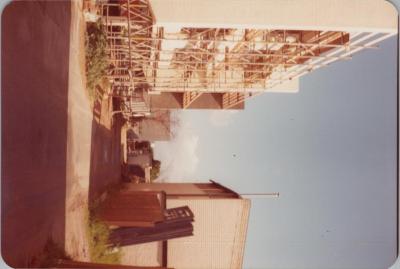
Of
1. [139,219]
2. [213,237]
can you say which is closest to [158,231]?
[139,219]

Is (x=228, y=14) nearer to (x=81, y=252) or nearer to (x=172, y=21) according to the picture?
(x=172, y=21)

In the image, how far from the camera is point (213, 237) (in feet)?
55.9

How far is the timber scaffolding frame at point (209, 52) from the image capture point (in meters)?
12.1

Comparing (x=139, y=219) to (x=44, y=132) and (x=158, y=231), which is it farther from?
(x=44, y=132)

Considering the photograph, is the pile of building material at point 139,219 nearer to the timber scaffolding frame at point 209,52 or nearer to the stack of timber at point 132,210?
the stack of timber at point 132,210

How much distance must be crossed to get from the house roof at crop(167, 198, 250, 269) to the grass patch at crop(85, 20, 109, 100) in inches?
266

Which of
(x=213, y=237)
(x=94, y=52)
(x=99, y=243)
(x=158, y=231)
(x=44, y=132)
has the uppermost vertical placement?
(x=94, y=52)

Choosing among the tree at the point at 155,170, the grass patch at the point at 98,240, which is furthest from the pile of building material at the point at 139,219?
the tree at the point at 155,170

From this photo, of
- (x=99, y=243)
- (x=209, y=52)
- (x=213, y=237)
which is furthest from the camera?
(x=213, y=237)

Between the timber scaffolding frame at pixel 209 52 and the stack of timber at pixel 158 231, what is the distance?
5.82 m

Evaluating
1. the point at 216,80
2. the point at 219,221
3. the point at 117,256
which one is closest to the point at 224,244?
the point at 219,221

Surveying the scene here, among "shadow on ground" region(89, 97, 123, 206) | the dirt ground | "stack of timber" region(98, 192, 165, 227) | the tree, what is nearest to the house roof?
"stack of timber" region(98, 192, 165, 227)

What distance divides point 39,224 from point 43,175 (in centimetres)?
106

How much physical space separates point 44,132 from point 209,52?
6.48 metres
